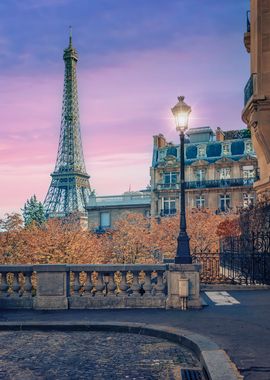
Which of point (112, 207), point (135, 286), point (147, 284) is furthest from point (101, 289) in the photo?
point (112, 207)

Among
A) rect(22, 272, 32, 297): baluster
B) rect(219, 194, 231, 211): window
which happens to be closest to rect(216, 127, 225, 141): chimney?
rect(219, 194, 231, 211): window

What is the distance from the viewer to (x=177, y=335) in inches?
317

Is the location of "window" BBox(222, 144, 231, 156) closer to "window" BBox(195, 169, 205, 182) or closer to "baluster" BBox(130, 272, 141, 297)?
"window" BBox(195, 169, 205, 182)

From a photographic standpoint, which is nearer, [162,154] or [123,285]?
[123,285]

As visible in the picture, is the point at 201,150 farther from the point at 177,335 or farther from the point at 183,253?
the point at 177,335

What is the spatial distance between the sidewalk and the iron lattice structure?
96022 millimetres

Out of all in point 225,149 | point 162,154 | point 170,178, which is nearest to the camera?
point 225,149

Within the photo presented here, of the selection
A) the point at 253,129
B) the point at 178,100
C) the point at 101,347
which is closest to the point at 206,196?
the point at 253,129

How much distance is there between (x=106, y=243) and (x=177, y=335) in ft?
133

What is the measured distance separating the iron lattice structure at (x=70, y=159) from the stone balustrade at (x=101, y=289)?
9518 cm

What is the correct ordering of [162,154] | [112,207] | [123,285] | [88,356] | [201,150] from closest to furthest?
[88,356] < [123,285] < [201,150] < [162,154] < [112,207]

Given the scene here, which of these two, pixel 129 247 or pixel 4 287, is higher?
pixel 4 287

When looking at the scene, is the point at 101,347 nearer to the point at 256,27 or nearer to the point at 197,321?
the point at 197,321

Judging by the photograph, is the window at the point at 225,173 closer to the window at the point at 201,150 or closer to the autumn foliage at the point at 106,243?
the window at the point at 201,150
